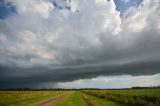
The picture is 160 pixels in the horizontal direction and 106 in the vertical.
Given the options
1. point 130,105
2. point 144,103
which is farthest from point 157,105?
point 130,105

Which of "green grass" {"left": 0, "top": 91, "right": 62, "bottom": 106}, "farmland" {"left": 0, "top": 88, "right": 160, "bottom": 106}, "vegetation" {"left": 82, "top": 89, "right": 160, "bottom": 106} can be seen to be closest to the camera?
"vegetation" {"left": 82, "top": 89, "right": 160, "bottom": 106}

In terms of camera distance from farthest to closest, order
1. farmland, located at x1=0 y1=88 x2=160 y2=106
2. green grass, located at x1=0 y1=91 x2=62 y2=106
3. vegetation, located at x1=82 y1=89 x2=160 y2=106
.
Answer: green grass, located at x1=0 y1=91 x2=62 y2=106 → farmland, located at x1=0 y1=88 x2=160 y2=106 → vegetation, located at x1=82 y1=89 x2=160 y2=106

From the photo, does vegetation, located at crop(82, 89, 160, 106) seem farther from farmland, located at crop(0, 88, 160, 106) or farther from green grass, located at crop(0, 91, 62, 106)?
green grass, located at crop(0, 91, 62, 106)

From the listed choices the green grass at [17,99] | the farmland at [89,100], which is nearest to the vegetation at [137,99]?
the farmland at [89,100]

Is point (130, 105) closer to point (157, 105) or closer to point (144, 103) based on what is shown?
point (144, 103)

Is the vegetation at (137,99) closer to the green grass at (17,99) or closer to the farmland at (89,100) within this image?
the farmland at (89,100)

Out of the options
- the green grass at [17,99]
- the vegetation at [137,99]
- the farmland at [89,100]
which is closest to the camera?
the vegetation at [137,99]

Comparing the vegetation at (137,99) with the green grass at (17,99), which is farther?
the green grass at (17,99)

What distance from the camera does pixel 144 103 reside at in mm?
30750

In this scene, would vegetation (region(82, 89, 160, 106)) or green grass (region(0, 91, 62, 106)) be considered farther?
green grass (region(0, 91, 62, 106))

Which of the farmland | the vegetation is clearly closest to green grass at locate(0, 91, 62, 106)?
the farmland

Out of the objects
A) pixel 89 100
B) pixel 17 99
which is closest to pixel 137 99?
pixel 89 100

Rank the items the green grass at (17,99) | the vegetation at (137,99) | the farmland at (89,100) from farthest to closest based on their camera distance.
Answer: the green grass at (17,99) < the farmland at (89,100) < the vegetation at (137,99)

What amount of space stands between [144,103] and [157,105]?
4033 millimetres
